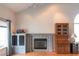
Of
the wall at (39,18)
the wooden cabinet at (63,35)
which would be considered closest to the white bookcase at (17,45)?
the wall at (39,18)

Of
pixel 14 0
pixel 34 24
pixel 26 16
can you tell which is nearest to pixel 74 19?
pixel 34 24

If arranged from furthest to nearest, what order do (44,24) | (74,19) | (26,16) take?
(44,24), (26,16), (74,19)

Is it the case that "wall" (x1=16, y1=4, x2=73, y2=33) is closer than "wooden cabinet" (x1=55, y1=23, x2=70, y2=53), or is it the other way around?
"wall" (x1=16, y1=4, x2=73, y2=33)

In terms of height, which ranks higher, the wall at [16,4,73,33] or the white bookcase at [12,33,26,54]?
the wall at [16,4,73,33]

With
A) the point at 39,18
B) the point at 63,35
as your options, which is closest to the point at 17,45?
the point at 39,18

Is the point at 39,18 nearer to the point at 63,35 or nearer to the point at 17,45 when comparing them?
the point at 17,45

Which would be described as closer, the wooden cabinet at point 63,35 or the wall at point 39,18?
the wall at point 39,18

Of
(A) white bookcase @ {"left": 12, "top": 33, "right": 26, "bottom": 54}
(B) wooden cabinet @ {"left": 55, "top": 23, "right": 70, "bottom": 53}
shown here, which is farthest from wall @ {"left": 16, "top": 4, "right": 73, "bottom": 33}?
(A) white bookcase @ {"left": 12, "top": 33, "right": 26, "bottom": 54}

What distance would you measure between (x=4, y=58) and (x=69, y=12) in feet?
4.53

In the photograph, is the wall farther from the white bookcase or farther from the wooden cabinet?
the white bookcase

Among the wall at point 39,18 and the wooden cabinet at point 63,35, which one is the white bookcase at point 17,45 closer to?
the wall at point 39,18

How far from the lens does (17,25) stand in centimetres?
181

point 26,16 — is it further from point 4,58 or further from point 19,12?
point 4,58

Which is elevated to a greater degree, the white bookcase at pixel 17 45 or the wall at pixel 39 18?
the wall at pixel 39 18
